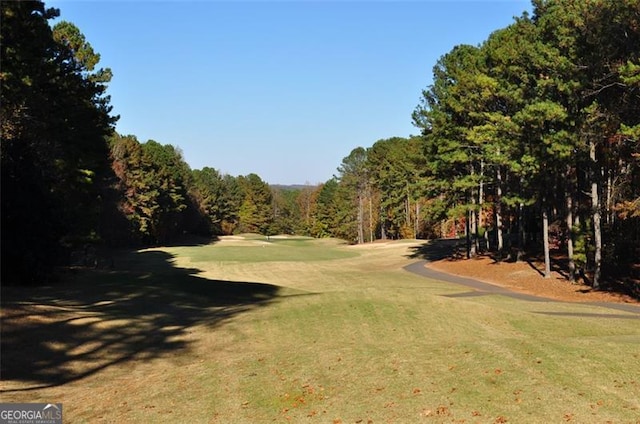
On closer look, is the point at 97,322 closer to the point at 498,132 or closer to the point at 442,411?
the point at 442,411

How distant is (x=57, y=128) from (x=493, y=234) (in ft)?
156

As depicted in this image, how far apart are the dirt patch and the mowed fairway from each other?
12.2 ft

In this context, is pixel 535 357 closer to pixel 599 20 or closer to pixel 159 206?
pixel 599 20

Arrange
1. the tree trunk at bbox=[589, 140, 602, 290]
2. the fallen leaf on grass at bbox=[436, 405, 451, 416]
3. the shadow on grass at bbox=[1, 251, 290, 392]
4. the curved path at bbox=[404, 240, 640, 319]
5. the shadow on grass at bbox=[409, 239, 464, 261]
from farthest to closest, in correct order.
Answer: the shadow on grass at bbox=[409, 239, 464, 261] < the tree trunk at bbox=[589, 140, 602, 290] < the curved path at bbox=[404, 240, 640, 319] < the shadow on grass at bbox=[1, 251, 290, 392] < the fallen leaf on grass at bbox=[436, 405, 451, 416]

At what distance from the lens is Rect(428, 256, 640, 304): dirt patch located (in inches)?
1079

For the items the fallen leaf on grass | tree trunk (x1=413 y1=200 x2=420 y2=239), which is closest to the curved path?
the fallen leaf on grass

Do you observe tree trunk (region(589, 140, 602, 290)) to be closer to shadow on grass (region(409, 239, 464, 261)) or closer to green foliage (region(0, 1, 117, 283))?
shadow on grass (region(409, 239, 464, 261))

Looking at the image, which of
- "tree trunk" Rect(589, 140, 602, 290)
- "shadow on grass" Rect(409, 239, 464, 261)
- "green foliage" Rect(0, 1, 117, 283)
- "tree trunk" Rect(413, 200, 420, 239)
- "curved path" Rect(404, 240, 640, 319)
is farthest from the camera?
"tree trunk" Rect(413, 200, 420, 239)

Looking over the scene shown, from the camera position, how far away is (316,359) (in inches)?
473

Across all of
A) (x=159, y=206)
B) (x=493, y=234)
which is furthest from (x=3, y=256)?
(x=159, y=206)

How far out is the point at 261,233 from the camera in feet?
464

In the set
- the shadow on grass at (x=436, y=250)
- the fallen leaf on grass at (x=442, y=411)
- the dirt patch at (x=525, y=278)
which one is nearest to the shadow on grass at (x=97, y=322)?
the fallen leaf on grass at (x=442, y=411)

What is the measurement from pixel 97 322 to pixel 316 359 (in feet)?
26.8

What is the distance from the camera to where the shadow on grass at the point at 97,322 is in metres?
12.5
